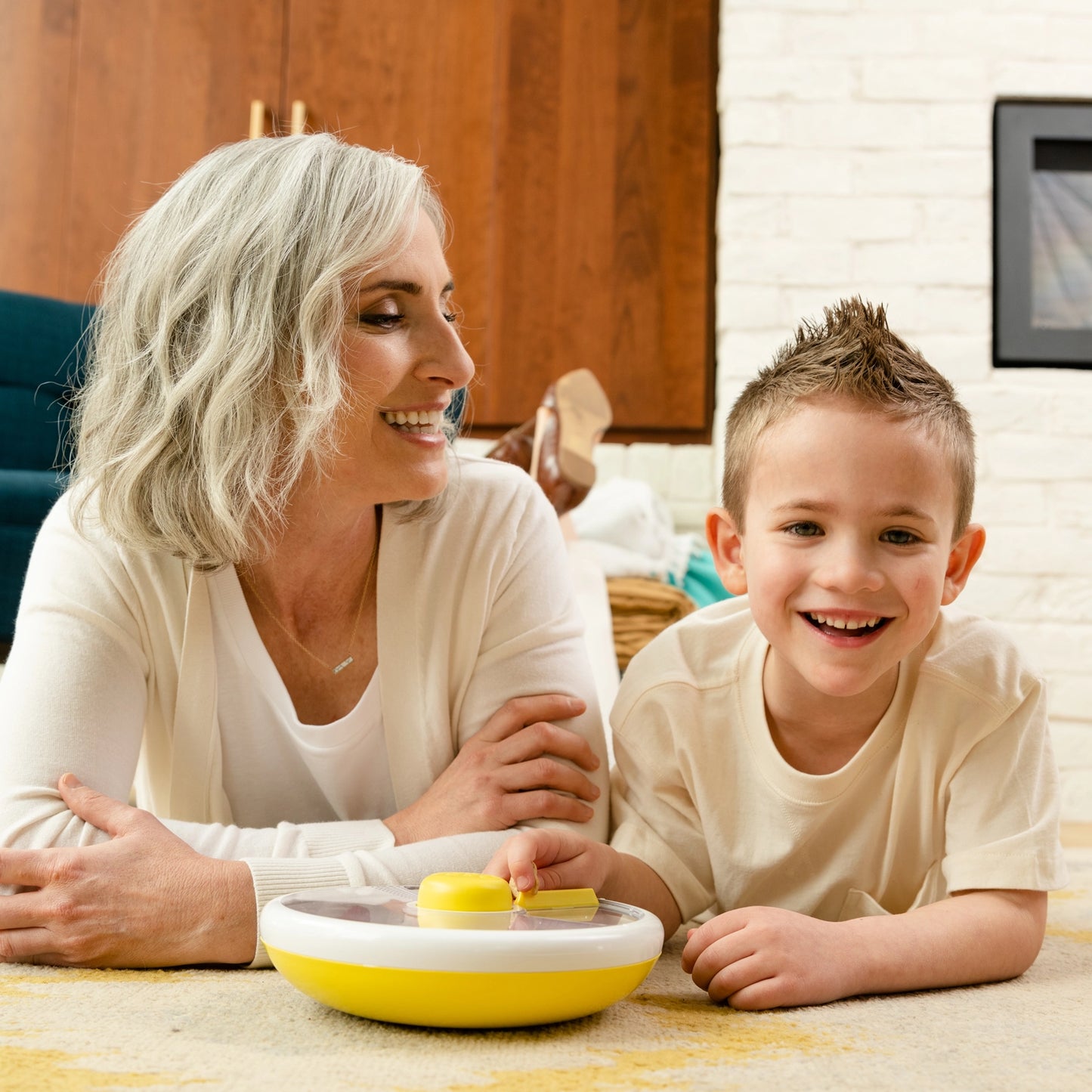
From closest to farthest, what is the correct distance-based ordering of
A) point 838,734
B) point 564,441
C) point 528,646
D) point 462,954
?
point 462,954 → point 838,734 → point 528,646 → point 564,441

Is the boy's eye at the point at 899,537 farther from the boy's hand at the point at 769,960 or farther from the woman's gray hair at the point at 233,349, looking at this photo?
the woman's gray hair at the point at 233,349

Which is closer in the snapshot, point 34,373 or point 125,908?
point 125,908

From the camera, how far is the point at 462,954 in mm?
623

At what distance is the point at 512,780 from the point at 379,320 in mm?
413

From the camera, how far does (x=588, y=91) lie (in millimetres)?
2920

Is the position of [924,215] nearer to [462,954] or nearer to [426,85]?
[426,85]

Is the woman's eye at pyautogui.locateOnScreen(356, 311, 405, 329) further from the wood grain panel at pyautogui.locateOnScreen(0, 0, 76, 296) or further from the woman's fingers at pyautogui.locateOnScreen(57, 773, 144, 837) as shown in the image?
the wood grain panel at pyautogui.locateOnScreen(0, 0, 76, 296)

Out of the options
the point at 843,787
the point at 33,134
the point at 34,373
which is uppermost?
the point at 33,134

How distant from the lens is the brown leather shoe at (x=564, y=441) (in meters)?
1.77

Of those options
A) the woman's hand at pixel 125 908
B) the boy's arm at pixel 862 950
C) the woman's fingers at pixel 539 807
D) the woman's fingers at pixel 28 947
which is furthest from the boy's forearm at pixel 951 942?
the woman's fingers at pixel 28 947

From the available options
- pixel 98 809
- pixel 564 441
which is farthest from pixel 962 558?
pixel 564 441

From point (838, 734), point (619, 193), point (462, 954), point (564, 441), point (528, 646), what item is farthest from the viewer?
point (619, 193)

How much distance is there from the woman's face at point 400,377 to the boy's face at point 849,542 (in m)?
0.30

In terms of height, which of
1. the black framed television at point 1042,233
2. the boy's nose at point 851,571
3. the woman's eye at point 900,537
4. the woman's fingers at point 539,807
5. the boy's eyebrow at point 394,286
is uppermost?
the black framed television at point 1042,233
